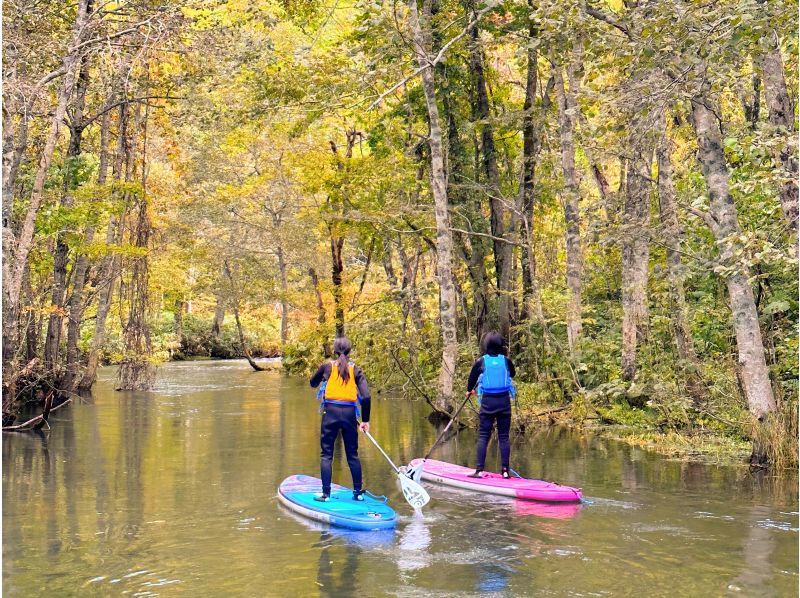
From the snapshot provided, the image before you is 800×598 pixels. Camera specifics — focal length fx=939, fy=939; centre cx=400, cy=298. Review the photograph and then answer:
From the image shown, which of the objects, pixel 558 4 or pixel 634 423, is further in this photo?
pixel 634 423

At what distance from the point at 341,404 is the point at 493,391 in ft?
8.10

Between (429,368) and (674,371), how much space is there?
7.10 m

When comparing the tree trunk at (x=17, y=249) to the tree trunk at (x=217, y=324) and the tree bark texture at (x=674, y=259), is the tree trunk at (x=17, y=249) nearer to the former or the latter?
the tree bark texture at (x=674, y=259)

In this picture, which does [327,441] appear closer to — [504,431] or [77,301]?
[504,431]

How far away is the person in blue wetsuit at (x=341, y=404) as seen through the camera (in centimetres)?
987

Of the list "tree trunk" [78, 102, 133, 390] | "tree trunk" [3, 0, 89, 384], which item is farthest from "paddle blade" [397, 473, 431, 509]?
"tree trunk" [78, 102, 133, 390]

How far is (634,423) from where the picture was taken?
674 inches

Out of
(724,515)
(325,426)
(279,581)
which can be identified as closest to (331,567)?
(279,581)

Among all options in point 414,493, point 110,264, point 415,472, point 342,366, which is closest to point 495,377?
point 415,472

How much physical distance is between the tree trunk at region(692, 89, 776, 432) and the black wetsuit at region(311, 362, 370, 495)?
183 inches

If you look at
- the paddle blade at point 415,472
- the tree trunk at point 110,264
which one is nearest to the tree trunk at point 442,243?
the paddle blade at point 415,472

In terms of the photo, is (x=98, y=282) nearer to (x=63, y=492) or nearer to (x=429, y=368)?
(x=429, y=368)

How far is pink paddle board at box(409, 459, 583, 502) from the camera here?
10.4m

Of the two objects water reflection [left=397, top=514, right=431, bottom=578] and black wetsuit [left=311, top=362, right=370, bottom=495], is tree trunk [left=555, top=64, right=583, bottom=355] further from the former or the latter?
water reflection [left=397, top=514, right=431, bottom=578]
